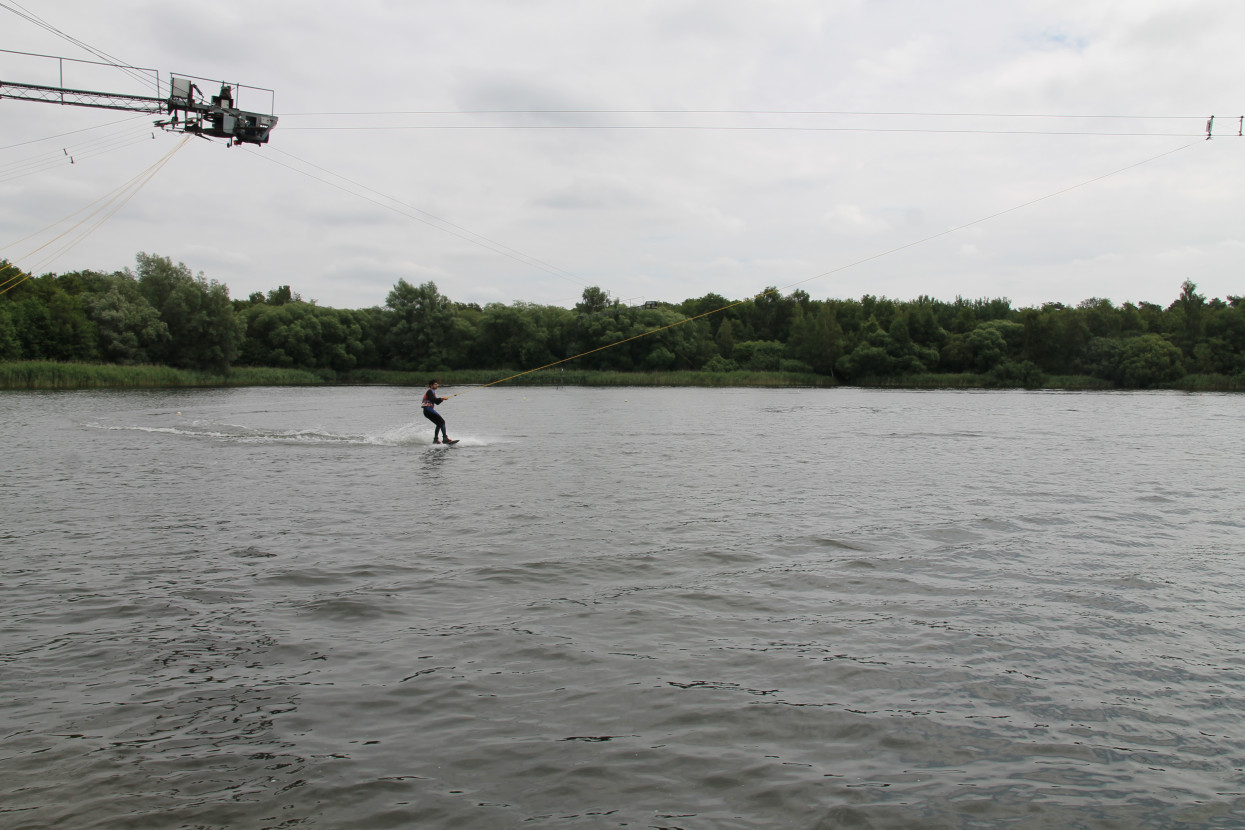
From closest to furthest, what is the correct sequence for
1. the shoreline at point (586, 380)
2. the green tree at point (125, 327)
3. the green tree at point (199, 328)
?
the shoreline at point (586, 380) → the green tree at point (125, 327) → the green tree at point (199, 328)

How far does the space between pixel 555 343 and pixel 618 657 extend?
116 m

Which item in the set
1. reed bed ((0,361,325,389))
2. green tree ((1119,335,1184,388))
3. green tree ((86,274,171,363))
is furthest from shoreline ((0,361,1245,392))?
green tree ((86,274,171,363))

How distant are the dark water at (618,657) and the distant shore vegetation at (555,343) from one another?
6934 centimetres

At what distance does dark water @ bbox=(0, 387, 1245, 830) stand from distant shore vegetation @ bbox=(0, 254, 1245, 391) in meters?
69.3

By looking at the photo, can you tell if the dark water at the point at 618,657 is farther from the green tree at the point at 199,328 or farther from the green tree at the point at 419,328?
the green tree at the point at 419,328

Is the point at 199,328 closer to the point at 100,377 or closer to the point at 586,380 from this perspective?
the point at 100,377

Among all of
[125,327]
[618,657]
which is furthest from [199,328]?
[618,657]

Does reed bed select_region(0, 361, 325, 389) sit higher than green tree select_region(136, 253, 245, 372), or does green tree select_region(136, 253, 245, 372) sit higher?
green tree select_region(136, 253, 245, 372)

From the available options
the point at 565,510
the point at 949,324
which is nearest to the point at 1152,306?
the point at 949,324

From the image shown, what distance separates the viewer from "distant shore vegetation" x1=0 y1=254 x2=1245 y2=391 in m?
81.1

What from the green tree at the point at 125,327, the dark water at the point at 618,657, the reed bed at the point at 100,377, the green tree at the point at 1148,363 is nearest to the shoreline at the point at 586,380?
the reed bed at the point at 100,377

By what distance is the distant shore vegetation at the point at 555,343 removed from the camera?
81.1 metres

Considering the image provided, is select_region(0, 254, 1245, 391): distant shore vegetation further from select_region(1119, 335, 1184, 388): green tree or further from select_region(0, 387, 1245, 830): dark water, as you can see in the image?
select_region(0, 387, 1245, 830): dark water

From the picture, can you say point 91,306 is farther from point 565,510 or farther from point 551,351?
point 565,510
